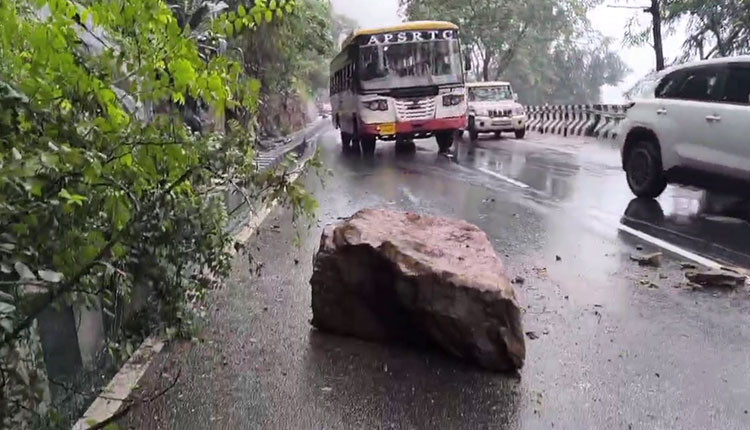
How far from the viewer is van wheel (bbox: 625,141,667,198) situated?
32.3ft

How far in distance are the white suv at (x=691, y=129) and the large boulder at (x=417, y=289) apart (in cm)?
456

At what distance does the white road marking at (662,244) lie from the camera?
6.56m

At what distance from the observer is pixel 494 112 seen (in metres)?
24.9

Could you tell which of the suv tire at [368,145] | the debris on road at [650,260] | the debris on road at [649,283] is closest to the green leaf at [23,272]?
the debris on road at [649,283]

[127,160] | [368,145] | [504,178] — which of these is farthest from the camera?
[368,145]

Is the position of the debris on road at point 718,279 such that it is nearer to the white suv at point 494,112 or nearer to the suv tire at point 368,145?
the suv tire at point 368,145

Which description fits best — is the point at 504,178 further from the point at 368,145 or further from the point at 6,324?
the point at 6,324

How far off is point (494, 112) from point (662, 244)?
59.0ft

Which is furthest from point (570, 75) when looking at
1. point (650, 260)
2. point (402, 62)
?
point (650, 260)

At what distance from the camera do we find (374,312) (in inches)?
187

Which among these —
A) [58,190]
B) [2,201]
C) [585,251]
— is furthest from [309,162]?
[585,251]

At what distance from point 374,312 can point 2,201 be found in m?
2.80

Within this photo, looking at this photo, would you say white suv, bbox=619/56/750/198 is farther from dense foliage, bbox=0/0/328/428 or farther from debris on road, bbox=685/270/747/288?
dense foliage, bbox=0/0/328/428

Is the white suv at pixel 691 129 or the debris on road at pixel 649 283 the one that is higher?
the white suv at pixel 691 129
